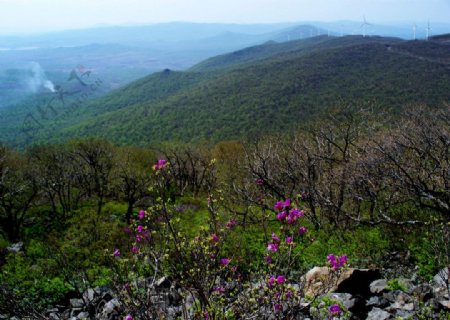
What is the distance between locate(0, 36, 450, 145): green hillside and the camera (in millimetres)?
90750

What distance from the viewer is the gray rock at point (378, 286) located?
10562 millimetres

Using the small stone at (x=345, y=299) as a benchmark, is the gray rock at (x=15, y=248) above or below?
below

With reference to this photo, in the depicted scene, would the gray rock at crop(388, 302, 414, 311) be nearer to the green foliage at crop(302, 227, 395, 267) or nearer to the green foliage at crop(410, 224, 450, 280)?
the green foliage at crop(410, 224, 450, 280)

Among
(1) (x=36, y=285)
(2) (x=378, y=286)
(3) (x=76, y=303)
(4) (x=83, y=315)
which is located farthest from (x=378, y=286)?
(1) (x=36, y=285)

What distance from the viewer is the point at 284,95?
356 feet

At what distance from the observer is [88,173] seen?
3209 centimetres

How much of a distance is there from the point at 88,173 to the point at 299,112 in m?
69.7

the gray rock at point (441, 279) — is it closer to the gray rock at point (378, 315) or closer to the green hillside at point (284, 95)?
the gray rock at point (378, 315)

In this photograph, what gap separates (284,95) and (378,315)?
4033 inches

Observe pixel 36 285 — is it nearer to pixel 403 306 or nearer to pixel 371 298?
pixel 371 298

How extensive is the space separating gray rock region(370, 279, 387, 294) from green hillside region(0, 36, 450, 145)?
6472 centimetres

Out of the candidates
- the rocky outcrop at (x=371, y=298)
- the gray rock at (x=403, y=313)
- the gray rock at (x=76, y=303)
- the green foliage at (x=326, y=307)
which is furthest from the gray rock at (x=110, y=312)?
the gray rock at (x=403, y=313)

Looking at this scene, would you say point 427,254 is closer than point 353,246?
Yes

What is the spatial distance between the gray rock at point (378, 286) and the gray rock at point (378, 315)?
1.25 metres
